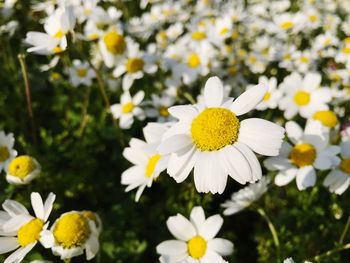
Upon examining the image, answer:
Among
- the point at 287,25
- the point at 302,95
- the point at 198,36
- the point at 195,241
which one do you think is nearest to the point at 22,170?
the point at 195,241

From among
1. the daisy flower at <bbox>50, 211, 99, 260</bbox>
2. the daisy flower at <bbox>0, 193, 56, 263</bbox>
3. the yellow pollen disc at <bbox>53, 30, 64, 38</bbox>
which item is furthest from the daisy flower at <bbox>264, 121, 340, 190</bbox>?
the yellow pollen disc at <bbox>53, 30, 64, 38</bbox>

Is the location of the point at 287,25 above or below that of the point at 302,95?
below

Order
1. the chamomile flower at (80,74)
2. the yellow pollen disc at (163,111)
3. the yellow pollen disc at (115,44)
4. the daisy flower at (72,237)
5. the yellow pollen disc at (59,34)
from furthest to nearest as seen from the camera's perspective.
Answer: the chamomile flower at (80,74) → the yellow pollen disc at (163,111) → the yellow pollen disc at (115,44) → the yellow pollen disc at (59,34) → the daisy flower at (72,237)

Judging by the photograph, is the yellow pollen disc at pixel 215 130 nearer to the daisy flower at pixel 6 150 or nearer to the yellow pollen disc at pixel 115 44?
the daisy flower at pixel 6 150

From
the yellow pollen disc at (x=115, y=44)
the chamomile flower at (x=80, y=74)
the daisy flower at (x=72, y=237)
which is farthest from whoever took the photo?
the chamomile flower at (x=80, y=74)

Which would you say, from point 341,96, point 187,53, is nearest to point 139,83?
point 187,53

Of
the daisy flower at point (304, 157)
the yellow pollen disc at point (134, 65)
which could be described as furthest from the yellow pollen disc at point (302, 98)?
the yellow pollen disc at point (134, 65)

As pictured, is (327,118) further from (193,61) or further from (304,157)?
(193,61)

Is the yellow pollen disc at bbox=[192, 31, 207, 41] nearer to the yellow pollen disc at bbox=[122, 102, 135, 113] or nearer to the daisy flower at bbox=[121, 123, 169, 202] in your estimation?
the yellow pollen disc at bbox=[122, 102, 135, 113]
